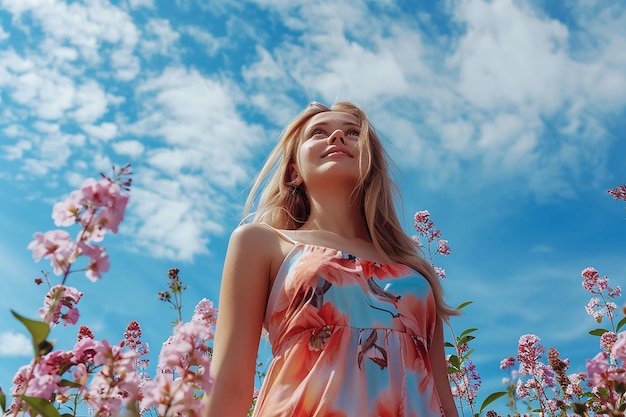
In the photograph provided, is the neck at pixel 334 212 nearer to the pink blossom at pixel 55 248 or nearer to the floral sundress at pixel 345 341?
the floral sundress at pixel 345 341

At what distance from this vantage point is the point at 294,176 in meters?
3.48

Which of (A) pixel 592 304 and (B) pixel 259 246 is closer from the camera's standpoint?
(B) pixel 259 246

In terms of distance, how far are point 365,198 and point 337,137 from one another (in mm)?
351

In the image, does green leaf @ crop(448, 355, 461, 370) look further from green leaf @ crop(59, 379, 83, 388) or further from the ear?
green leaf @ crop(59, 379, 83, 388)

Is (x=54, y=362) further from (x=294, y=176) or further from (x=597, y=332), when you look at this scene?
(x=597, y=332)

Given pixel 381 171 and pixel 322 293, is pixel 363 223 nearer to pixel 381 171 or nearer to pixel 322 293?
pixel 381 171

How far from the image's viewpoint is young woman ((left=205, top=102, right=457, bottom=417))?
7.70ft

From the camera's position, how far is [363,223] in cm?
329

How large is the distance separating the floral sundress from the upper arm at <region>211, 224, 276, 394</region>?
78 millimetres

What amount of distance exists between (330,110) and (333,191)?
0.66 m

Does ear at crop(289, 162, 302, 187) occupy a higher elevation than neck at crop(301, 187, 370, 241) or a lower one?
higher

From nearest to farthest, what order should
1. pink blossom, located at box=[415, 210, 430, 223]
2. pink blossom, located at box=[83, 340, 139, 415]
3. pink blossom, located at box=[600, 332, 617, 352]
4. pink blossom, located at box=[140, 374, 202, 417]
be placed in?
1. pink blossom, located at box=[140, 374, 202, 417]
2. pink blossom, located at box=[83, 340, 139, 415]
3. pink blossom, located at box=[600, 332, 617, 352]
4. pink blossom, located at box=[415, 210, 430, 223]

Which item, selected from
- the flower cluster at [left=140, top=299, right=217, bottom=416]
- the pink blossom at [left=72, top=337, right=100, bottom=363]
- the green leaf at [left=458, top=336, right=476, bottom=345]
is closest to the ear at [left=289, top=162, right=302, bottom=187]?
the green leaf at [left=458, top=336, right=476, bottom=345]

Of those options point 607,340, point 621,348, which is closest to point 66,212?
point 621,348
